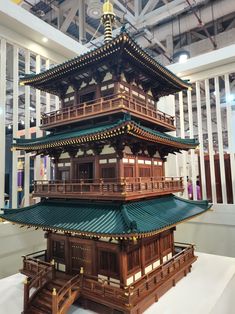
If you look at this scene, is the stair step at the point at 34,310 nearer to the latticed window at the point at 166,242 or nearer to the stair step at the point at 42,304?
the stair step at the point at 42,304

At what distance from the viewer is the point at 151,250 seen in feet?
29.8

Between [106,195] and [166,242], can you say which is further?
[166,242]

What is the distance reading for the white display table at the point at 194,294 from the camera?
25.0 ft

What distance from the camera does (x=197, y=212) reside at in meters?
10.4

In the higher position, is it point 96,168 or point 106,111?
point 106,111

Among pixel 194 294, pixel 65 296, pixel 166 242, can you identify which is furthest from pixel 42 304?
pixel 166 242

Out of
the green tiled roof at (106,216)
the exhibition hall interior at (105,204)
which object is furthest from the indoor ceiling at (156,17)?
the green tiled roof at (106,216)

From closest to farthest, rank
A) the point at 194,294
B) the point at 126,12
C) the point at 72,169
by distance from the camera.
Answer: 1. the point at 194,294
2. the point at 72,169
3. the point at 126,12

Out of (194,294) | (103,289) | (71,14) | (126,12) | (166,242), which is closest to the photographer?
(103,289)

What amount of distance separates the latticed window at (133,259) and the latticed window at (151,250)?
0.56 metres

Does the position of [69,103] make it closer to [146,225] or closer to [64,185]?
[64,185]

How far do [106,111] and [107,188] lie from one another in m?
2.74

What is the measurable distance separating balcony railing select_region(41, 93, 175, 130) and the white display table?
21.6ft

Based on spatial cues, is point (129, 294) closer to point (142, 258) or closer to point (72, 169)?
point (142, 258)
